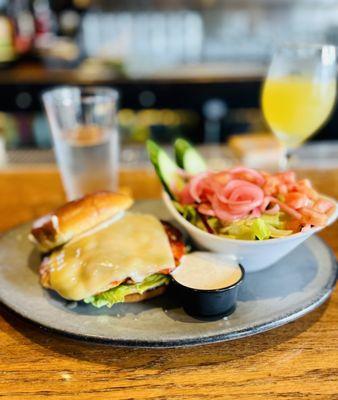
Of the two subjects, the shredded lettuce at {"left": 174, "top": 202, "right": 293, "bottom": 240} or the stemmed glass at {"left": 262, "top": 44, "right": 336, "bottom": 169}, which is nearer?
the shredded lettuce at {"left": 174, "top": 202, "right": 293, "bottom": 240}

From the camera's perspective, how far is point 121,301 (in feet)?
3.19

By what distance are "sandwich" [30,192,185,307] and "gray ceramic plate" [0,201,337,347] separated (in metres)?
0.03

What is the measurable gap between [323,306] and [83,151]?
0.87 meters

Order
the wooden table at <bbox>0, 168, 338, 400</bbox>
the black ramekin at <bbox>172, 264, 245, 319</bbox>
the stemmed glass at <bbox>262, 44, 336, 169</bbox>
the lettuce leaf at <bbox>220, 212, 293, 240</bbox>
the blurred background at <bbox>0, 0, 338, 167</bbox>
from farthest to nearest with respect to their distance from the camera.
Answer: the blurred background at <bbox>0, 0, 338, 167</bbox>, the stemmed glass at <bbox>262, 44, 336, 169</bbox>, the lettuce leaf at <bbox>220, 212, 293, 240</bbox>, the black ramekin at <bbox>172, 264, 245, 319</bbox>, the wooden table at <bbox>0, 168, 338, 400</bbox>

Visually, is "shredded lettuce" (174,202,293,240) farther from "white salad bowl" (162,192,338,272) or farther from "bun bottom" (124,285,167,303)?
"bun bottom" (124,285,167,303)

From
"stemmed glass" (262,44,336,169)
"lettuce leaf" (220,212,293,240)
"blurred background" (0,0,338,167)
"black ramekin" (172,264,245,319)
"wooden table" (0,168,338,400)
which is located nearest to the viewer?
"wooden table" (0,168,338,400)

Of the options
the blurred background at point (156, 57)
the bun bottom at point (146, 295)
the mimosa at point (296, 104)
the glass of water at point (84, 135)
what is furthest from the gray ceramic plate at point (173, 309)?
the blurred background at point (156, 57)

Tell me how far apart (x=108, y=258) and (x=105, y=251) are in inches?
1.2

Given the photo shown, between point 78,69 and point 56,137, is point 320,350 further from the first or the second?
point 78,69

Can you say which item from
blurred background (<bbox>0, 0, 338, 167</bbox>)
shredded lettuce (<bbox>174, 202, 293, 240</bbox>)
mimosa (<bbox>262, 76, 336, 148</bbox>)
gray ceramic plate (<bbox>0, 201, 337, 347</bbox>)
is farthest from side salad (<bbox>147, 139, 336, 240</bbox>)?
blurred background (<bbox>0, 0, 338, 167</bbox>)

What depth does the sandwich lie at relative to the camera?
38.1 inches

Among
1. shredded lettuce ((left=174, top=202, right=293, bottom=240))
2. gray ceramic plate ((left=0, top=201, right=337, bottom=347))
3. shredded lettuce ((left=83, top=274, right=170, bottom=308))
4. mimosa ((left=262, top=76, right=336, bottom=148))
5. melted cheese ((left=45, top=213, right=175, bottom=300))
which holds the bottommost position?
gray ceramic plate ((left=0, top=201, right=337, bottom=347))

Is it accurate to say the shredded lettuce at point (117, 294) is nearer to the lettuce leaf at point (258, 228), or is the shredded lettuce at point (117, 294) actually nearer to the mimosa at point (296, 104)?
the lettuce leaf at point (258, 228)

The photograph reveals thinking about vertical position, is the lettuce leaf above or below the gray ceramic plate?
above
